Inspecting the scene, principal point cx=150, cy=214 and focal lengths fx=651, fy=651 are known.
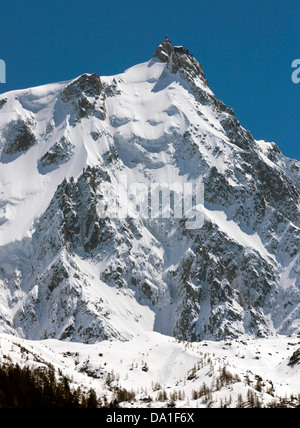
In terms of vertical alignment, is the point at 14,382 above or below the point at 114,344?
below

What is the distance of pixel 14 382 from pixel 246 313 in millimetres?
160671

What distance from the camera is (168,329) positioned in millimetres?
192875

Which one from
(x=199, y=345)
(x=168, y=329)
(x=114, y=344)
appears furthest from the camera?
(x=168, y=329)

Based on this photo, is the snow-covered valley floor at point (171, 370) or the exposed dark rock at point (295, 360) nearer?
the snow-covered valley floor at point (171, 370)

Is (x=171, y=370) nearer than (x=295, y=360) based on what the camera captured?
Yes

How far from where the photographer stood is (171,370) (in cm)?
6444

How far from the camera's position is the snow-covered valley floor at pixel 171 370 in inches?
1922

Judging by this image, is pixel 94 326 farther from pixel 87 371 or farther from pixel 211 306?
pixel 87 371

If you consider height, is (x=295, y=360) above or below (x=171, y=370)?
above

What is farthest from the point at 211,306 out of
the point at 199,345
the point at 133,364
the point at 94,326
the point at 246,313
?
the point at 133,364

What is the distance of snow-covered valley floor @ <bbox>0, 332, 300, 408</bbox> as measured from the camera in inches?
1922

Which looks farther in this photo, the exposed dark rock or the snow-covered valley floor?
the exposed dark rock
